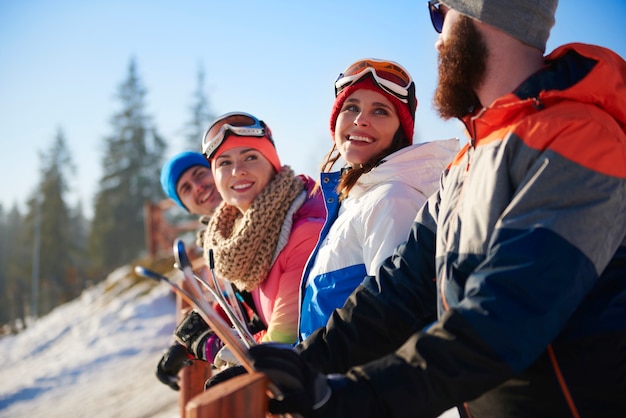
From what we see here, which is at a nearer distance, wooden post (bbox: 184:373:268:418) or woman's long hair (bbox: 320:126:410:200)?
wooden post (bbox: 184:373:268:418)

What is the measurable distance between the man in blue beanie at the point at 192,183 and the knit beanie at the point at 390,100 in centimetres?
213

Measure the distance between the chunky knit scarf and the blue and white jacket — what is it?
23.4 inches

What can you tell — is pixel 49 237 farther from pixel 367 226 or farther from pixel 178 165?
pixel 367 226

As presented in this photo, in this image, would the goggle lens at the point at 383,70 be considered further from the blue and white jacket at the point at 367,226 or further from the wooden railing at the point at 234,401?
the wooden railing at the point at 234,401

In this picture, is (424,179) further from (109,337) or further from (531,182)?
(109,337)

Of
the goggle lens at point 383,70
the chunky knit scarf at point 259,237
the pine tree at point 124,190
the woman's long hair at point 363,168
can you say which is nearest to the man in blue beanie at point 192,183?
the chunky knit scarf at point 259,237

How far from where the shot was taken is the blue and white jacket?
2063 mm

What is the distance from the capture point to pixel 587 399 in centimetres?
130

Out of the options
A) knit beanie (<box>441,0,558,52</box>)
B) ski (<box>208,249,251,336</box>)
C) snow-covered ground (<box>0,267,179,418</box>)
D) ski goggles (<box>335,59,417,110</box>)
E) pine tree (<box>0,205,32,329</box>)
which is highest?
knit beanie (<box>441,0,558,52</box>)

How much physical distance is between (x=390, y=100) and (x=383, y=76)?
125 mm

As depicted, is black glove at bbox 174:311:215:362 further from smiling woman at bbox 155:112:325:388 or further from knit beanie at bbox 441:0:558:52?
knit beanie at bbox 441:0:558:52

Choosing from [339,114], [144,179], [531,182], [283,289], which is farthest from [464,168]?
[144,179]

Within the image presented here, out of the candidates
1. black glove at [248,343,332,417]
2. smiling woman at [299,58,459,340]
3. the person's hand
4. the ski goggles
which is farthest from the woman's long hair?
black glove at [248,343,332,417]

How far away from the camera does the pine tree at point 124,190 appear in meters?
35.2
